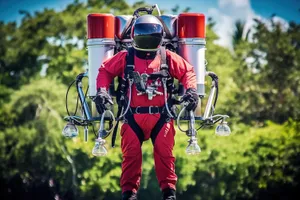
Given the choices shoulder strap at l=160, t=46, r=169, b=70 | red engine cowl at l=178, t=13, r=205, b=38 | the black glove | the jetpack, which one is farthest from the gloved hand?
red engine cowl at l=178, t=13, r=205, b=38

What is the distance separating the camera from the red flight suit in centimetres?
905

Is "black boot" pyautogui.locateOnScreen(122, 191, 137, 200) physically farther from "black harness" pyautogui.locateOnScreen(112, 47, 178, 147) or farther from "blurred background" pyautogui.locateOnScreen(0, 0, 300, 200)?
"blurred background" pyautogui.locateOnScreen(0, 0, 300, 200)

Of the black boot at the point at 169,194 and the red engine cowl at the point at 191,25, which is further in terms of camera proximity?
the red engine cowl at the point at 191,25

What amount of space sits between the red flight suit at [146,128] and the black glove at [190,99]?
0.50 feet

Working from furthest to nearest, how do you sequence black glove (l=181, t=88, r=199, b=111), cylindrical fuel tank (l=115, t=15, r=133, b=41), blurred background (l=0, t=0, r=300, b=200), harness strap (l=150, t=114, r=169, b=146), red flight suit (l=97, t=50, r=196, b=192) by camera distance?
blurred background (l=0, t=0, r=300, b=200) < cylindrical fuel tank (l=115, t=15, r=133, b=41) < harness strap (l=150, t=114, r=169, b=146) < red flight suit (l=97, t=50, r=196, b=192) < black glove (l=181, t=88, r=199, b=111)

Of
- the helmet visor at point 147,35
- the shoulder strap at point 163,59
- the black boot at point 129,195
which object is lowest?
the black boot at point 129,195

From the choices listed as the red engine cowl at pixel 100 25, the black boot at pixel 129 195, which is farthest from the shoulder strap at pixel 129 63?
the black boot at pixel 129 195

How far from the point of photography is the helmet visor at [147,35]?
8.94 meters

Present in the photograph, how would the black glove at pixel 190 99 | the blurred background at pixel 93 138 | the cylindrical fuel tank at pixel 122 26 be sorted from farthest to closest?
the blurred background at pixel 93 138, the cylindrical fuel tank at pixel 122 26, the black glove at pixel 190 99

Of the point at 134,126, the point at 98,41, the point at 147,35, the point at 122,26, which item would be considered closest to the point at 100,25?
the point at 98,41

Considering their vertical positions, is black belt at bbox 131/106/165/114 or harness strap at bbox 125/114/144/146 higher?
black belt at bbox 131/106/165/114

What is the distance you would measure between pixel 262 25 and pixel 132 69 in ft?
74.7

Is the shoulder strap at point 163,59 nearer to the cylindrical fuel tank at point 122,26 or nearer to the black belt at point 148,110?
the black belt at point 148,110

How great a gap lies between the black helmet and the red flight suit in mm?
216
